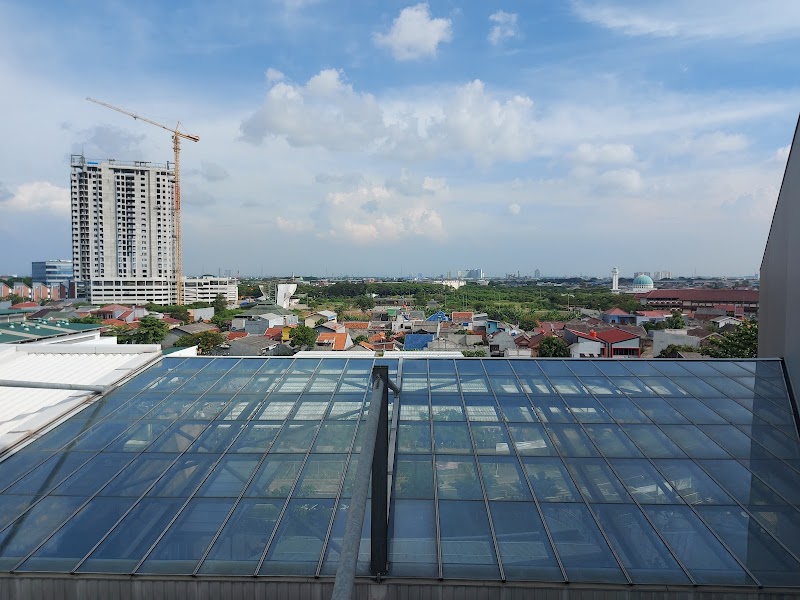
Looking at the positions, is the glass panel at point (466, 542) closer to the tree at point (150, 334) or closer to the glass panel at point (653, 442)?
the glass panel at point (653, 442)

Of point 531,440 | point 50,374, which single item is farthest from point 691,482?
point 50,374

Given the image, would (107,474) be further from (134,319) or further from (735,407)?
(134,319)

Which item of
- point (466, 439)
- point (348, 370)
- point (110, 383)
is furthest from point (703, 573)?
point (110, 383)

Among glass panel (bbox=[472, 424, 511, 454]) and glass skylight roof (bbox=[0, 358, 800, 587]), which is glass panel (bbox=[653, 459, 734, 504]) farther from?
glass panel (bbox=[472, 424, 511, 454])

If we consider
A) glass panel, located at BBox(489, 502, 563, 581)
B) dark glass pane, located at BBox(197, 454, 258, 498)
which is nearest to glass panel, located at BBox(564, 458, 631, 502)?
glass panel, located at BBox(489, 502, 563, 581)

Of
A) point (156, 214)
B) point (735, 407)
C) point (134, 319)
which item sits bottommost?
point (134, 319)
